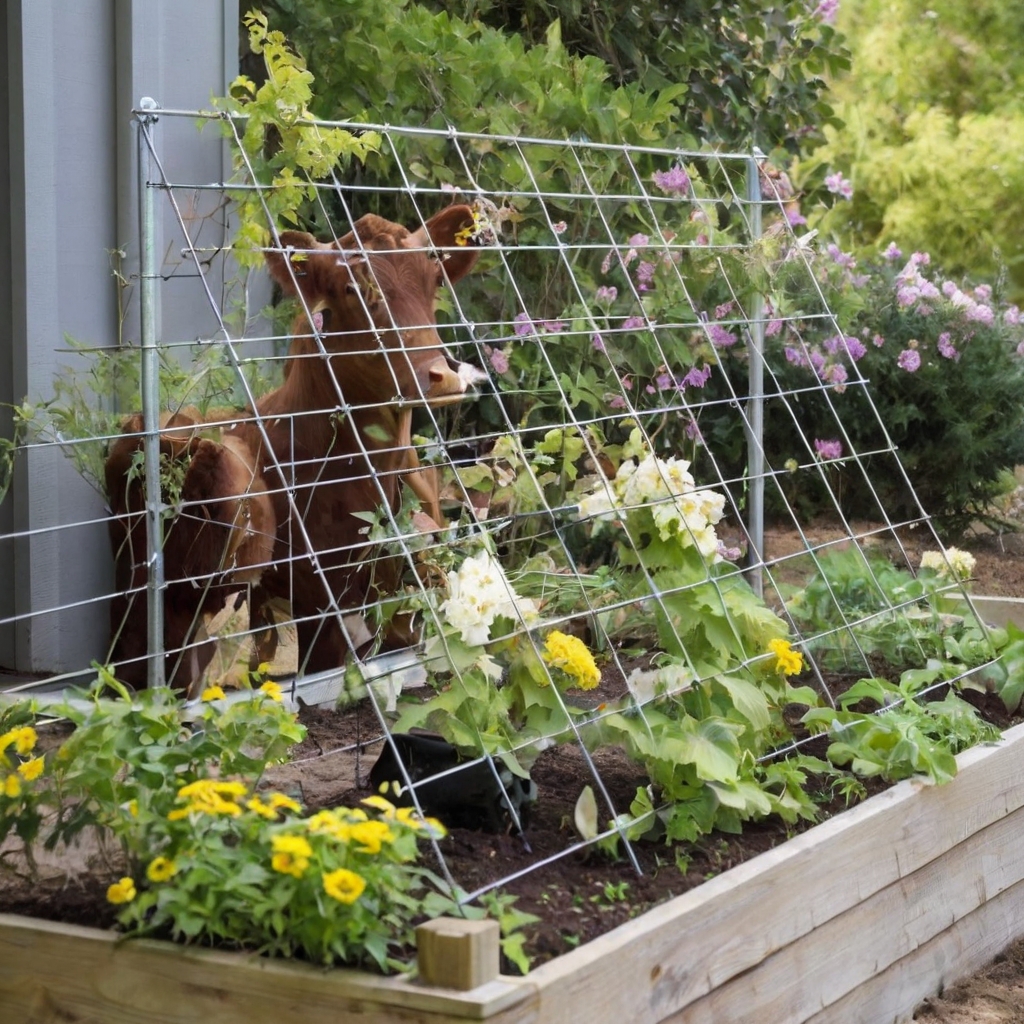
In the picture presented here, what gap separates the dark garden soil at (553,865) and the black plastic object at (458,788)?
0.11 feet

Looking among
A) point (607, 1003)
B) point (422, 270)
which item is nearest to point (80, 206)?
point (422, 270)

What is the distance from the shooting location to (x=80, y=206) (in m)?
3.51

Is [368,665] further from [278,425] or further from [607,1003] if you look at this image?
[607,1003]

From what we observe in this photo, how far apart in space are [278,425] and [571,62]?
7.30ft

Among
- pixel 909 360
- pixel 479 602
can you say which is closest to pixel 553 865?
pixel 479 602

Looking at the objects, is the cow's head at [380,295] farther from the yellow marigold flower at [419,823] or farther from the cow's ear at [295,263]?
the yellow marigold flower at [419,823]

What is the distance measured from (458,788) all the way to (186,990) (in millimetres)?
675

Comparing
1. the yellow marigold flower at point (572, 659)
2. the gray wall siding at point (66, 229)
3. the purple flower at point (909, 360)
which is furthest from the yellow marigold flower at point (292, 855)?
the purple flower at point (909, 360)

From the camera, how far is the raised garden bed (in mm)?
1768

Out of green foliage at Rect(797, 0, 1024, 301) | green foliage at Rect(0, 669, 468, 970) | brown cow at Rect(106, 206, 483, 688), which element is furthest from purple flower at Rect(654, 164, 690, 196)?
green foliage at Rect(797, 0, 1024, 301)

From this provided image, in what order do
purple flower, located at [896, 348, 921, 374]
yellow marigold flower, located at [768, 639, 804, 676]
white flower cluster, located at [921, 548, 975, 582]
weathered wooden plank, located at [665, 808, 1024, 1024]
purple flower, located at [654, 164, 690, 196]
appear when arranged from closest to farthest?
weathered wooden plank, located at [665, 808, 1024, 1024], yellow marigold flower, located at [768, 639, 804, 676], purple flower, located at [654, 164, 690, 196], white flower cluster, located at [921, 548, 975, 582], purple flower, located at [896, 348, 921, 374]

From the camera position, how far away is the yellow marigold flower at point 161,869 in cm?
178

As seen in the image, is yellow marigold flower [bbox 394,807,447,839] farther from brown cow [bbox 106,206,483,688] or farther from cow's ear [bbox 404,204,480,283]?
cow's ear [bbox 404,204,480,283]

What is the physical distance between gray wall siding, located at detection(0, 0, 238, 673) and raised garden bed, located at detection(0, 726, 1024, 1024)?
5.15 ft
